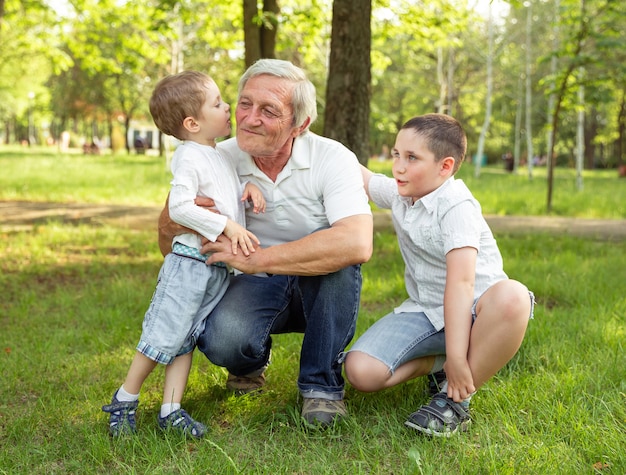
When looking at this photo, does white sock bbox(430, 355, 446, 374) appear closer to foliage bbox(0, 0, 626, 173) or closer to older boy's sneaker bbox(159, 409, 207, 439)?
older boy's sneaker bbox(159, 409, 207, 439)

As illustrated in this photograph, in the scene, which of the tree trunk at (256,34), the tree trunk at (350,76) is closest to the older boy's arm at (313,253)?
the tree trunk at (350,76)

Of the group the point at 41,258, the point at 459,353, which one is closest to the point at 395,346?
the point at 459,353

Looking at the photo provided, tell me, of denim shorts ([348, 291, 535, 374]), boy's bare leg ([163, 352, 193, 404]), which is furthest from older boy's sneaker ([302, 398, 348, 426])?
boy's bare leg ([163, 352, 193, 404])

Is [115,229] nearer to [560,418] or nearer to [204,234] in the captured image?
[204,234]

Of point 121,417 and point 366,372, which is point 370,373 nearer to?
point 366,372

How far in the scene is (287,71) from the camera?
112 inches

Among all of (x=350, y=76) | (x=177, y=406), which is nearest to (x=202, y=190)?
(x=177, y=406)

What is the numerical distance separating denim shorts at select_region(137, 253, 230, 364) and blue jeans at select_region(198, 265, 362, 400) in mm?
111

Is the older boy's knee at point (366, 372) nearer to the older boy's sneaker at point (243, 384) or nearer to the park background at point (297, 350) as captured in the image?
the park background at point (297, 350)

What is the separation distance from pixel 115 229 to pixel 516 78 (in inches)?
1256

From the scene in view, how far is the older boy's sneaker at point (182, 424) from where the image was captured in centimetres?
264

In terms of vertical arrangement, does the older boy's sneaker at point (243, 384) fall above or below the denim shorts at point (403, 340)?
below

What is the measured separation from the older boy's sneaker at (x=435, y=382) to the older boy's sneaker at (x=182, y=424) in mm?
1016

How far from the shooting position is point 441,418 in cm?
261
